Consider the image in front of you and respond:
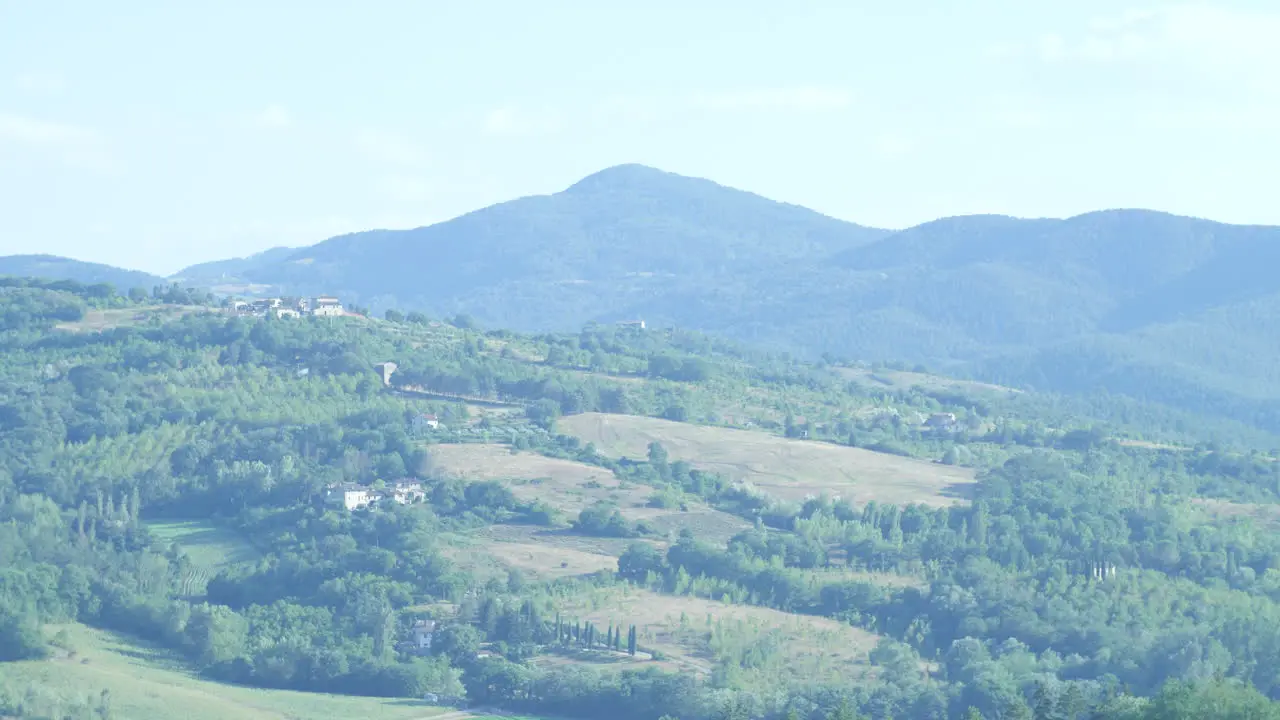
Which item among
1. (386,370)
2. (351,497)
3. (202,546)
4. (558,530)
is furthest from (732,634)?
(386,370)

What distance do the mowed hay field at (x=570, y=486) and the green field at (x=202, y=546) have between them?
9961mm

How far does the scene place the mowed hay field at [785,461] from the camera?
93850mm

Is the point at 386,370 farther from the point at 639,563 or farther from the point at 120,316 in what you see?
the point at 639,563

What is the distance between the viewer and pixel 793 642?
232 ft

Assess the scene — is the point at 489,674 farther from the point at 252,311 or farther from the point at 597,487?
the point at 252,311

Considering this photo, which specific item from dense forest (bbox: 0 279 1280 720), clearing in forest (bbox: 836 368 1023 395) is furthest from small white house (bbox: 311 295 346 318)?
clearing in forest (bbox: 836 368 1023 395)

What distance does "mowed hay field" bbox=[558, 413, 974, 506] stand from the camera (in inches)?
3695

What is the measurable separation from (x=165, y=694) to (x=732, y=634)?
18.5m

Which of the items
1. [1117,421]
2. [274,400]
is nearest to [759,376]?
Answer: [1117,421]

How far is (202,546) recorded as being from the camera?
Answer: 281 feet

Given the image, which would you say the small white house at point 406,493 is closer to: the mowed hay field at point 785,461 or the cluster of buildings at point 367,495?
the cluster of buildings at point 367,495

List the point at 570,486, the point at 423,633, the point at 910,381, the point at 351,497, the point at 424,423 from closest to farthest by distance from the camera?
the point at 423,633 → the point at 351,497 → the point at 570,486 → the point at 424,423 → the point at 910,381

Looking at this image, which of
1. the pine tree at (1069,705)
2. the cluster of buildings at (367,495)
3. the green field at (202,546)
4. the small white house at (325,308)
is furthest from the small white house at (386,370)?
the pine tree at (1069,705)

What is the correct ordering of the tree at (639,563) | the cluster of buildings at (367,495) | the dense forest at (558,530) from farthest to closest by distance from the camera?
the cluster of buildings at (367,495), the tree at (639,563), the dense forest at (558,530)
